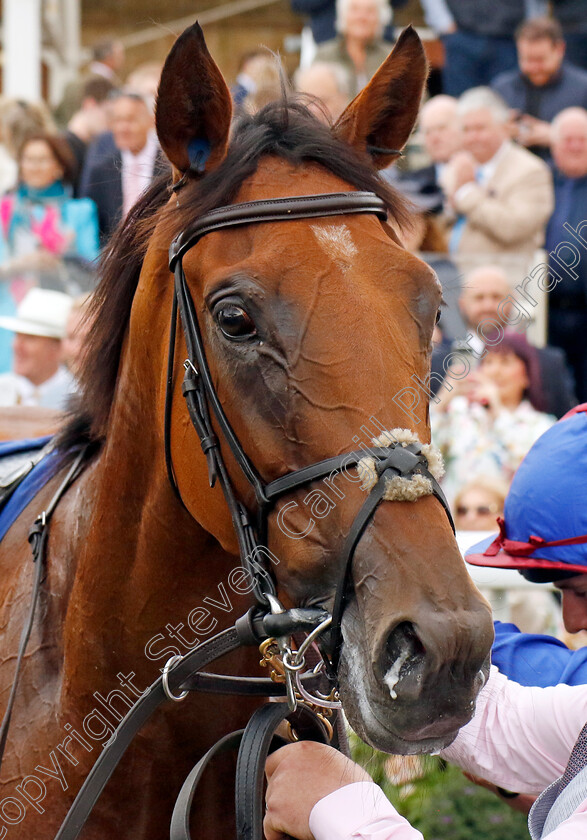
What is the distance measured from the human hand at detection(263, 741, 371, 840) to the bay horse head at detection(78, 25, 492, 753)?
0.28 metres

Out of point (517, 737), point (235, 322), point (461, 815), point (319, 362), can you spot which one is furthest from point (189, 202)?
point (461, 815)

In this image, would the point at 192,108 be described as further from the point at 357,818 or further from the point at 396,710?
the point at 357,818

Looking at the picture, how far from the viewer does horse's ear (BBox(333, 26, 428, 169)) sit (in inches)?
90.0

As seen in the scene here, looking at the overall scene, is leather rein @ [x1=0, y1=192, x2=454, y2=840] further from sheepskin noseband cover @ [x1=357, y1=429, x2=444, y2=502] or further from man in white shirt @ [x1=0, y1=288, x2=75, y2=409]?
man in white shirt @ [x1=0, y1=288, x2=75, y2=409]

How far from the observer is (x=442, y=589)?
1685 millimetres

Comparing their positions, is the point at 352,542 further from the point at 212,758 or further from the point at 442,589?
the point at 212,758

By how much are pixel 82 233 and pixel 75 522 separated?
16.7 ft

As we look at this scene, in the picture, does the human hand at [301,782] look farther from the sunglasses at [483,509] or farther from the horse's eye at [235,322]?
the sunglasses at [483,509]

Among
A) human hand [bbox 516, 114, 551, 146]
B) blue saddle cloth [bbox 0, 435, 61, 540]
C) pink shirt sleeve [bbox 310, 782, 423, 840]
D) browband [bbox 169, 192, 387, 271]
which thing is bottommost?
pink shirt sleeve [bbox 310, 782, 423, 840]

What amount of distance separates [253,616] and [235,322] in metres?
0.57

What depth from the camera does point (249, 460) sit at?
1.96 m

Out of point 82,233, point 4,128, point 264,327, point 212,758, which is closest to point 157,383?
point 264,327

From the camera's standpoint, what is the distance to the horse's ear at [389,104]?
2.29m

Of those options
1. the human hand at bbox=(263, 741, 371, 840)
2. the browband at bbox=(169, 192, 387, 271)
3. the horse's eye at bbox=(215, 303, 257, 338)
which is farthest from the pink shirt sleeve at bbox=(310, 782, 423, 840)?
the browband at bbox=(169, 192, 387, 271)
